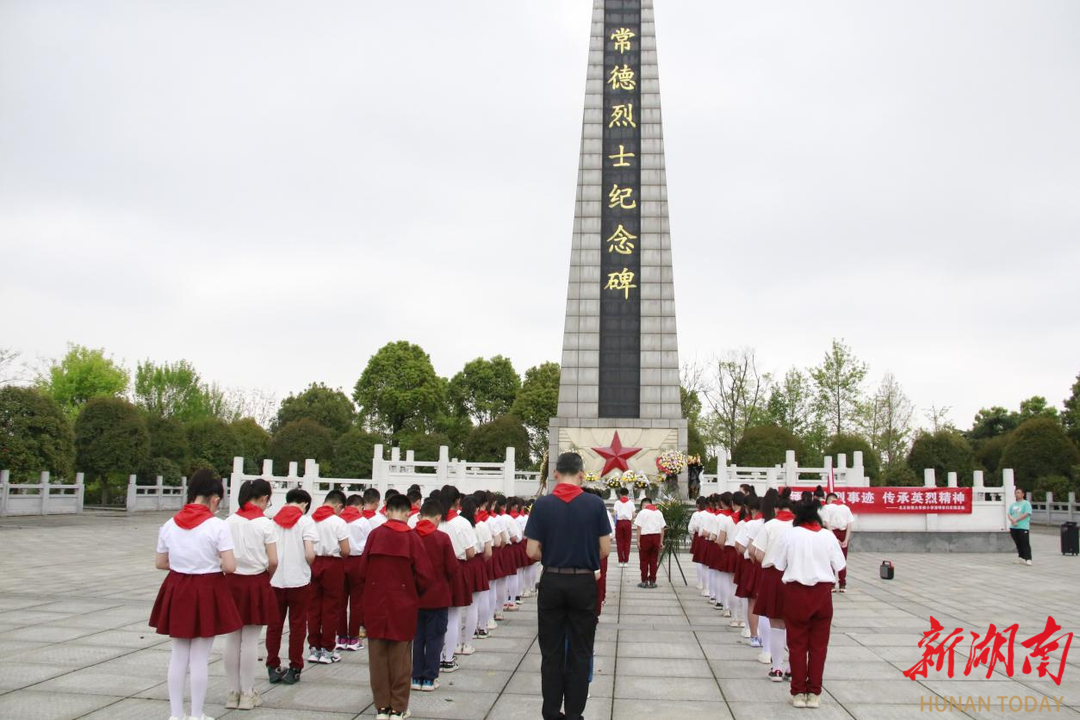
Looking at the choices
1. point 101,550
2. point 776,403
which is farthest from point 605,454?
point 776,403

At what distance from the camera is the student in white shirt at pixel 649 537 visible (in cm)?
1156

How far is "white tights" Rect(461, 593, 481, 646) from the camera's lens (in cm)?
732

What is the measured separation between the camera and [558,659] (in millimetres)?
4832

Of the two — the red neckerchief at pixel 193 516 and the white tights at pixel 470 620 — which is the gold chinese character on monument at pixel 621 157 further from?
the red neckerchief at pixel 193 516

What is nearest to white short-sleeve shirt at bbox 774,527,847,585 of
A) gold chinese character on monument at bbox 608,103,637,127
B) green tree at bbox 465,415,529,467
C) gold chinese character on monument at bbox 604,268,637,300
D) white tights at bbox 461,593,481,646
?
white tights at bbox 461,593,481,646

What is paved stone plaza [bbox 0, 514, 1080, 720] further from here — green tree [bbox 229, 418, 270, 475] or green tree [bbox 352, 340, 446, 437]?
green tree [bbox 352, 340, 446, 437]

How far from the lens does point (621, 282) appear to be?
24.2 metres

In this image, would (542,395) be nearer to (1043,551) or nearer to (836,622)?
(1043,551)

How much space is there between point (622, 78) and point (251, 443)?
2561 cm

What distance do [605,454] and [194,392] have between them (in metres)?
31.4

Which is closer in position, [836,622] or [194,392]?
[836,622]

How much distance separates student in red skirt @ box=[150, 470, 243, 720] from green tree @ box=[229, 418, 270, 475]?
35.3 meters

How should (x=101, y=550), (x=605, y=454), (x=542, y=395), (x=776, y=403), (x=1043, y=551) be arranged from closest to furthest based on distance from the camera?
(x=101, y=550) < (x=1043, y=551) < (x=605, y=454) < (x=776, y=403) < (x=542, y=395)

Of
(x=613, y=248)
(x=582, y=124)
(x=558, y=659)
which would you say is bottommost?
(x=558, y=659)
